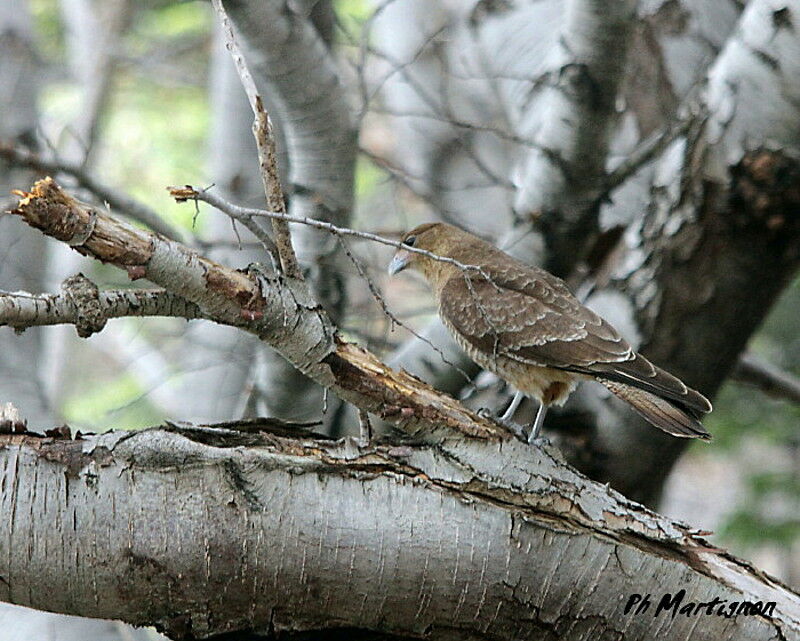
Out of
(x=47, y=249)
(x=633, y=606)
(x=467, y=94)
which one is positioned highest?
(x=467, y=94)

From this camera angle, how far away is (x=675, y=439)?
14.2ft

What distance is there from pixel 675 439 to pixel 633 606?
6.42 ft

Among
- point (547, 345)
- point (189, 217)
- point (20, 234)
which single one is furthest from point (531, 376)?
point (189, 217)

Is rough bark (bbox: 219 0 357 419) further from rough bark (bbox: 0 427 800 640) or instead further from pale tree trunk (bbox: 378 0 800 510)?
rough bark (bbox: 0 427 800 640)

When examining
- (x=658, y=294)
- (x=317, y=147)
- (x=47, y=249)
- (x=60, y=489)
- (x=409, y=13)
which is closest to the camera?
(x=60, y=489)

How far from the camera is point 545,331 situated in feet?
11.6

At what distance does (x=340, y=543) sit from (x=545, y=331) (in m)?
1.47

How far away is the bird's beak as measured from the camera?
4.38m

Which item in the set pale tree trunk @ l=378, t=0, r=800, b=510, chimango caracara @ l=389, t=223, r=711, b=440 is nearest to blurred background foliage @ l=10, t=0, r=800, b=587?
pale tree trunk @ l=378, t=0, r=800, b=510

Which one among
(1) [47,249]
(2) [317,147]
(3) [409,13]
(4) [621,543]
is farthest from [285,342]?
(3) [409,13]

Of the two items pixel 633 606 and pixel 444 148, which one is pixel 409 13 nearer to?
pixel 444 148

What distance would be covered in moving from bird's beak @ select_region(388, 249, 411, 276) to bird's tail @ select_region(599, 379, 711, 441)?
1.34m

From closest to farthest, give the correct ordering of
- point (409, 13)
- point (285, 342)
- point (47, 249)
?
point (285, 342), point (47, 249), point (409, 13)

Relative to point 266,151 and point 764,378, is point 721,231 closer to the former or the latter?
point 764,378
